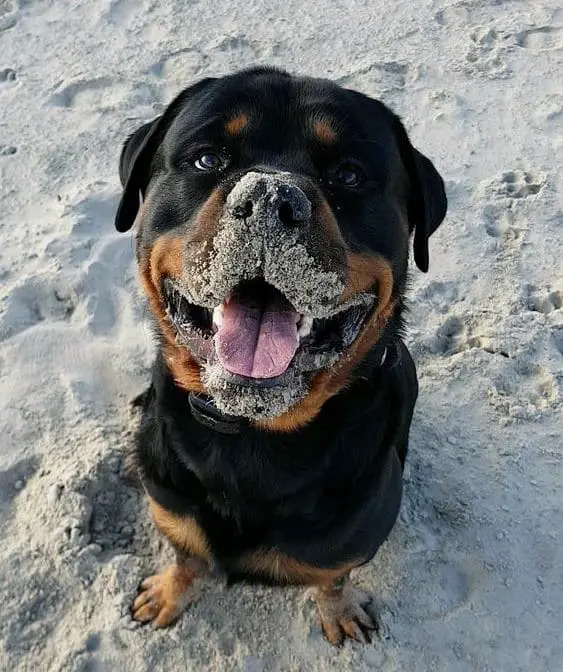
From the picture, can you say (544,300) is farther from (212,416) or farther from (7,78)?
(7,78)

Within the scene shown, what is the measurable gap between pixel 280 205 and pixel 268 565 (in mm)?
1152

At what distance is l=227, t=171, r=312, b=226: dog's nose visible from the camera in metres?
1.52

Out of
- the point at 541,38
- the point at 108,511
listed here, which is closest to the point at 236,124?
the point at 108,511

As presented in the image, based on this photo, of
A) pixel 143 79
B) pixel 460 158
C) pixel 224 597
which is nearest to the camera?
pixel 224 597

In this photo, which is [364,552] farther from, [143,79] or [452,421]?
[143,79]

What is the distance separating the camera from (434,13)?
4.78m

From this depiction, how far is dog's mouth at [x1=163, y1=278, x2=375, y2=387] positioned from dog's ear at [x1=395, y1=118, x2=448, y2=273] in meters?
0.44

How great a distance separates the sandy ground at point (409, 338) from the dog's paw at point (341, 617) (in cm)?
5

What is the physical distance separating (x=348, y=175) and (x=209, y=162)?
0.38 m

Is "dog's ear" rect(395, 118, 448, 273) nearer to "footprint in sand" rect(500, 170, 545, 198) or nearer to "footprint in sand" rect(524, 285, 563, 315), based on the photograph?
"footprint in sand" rect(524, 285, 563, 315)

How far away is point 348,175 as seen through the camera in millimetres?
1914

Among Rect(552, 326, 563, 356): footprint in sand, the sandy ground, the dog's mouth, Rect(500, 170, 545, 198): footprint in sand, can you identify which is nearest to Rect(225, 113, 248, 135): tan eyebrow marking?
the dog's mouth

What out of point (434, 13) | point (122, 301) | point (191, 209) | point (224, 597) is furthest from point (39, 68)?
point (224, 597)

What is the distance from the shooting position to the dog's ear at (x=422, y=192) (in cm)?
208
